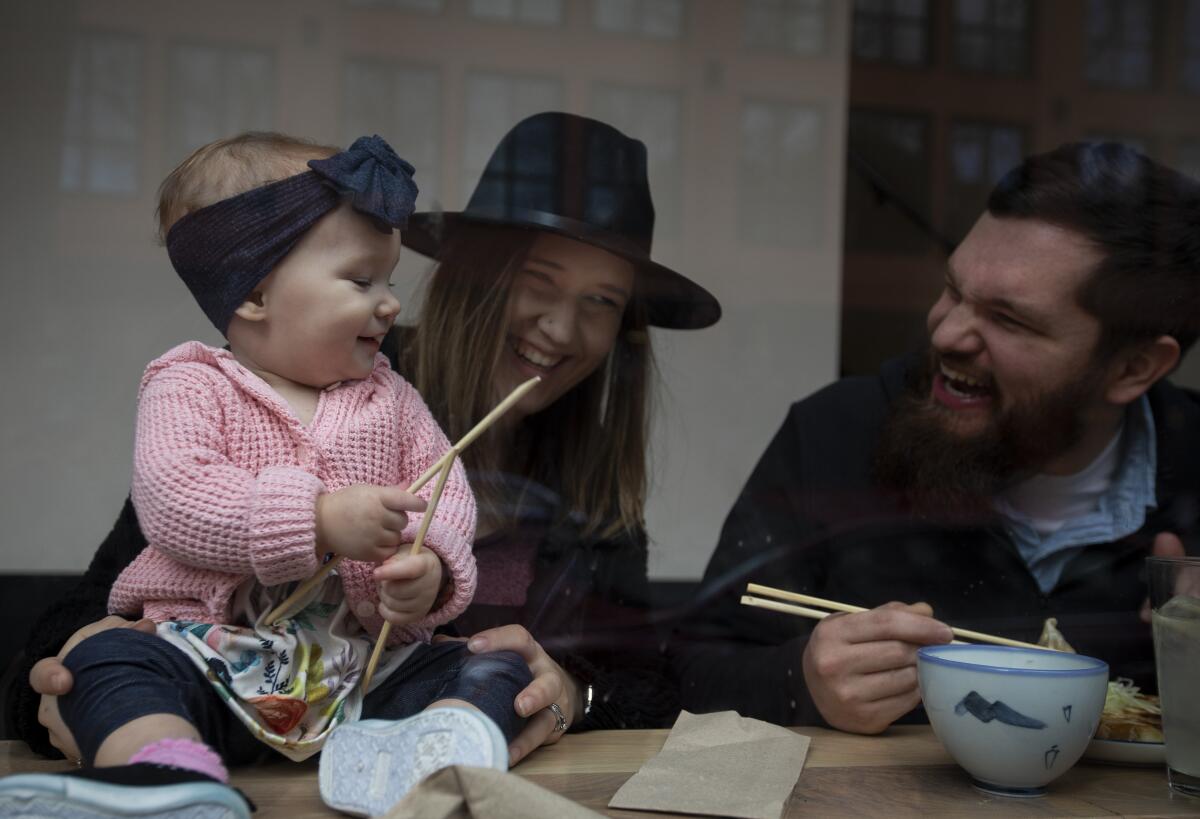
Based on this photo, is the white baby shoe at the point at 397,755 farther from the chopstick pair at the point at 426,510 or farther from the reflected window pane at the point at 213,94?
the reflected window pane at the point at 213,94

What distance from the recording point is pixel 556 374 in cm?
142

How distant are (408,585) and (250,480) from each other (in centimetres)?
15

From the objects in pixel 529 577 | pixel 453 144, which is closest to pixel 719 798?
pixel 529 577

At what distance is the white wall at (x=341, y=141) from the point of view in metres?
1.47

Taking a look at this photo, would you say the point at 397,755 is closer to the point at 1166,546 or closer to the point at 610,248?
the point at 610,248

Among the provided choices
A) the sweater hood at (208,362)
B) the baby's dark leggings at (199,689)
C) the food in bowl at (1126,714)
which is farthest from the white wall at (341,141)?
the food in bowl at (1126,714)

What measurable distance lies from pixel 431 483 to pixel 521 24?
33.7 inches

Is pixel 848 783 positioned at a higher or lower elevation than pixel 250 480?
lower

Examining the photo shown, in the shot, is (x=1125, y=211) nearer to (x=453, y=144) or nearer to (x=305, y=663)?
(x=453, y=144)

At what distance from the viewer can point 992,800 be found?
37.8 inches

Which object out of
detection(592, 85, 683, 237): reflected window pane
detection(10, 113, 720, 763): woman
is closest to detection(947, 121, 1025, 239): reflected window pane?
detection(592, 85, 683, 237): reflected window pane

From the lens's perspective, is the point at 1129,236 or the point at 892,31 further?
the point at 892,31

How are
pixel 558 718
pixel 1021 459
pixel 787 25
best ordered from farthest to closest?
pixel 787 25
pixel 1021 459
pixel 558 718

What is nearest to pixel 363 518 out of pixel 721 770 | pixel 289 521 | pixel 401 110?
pixel 289 521
